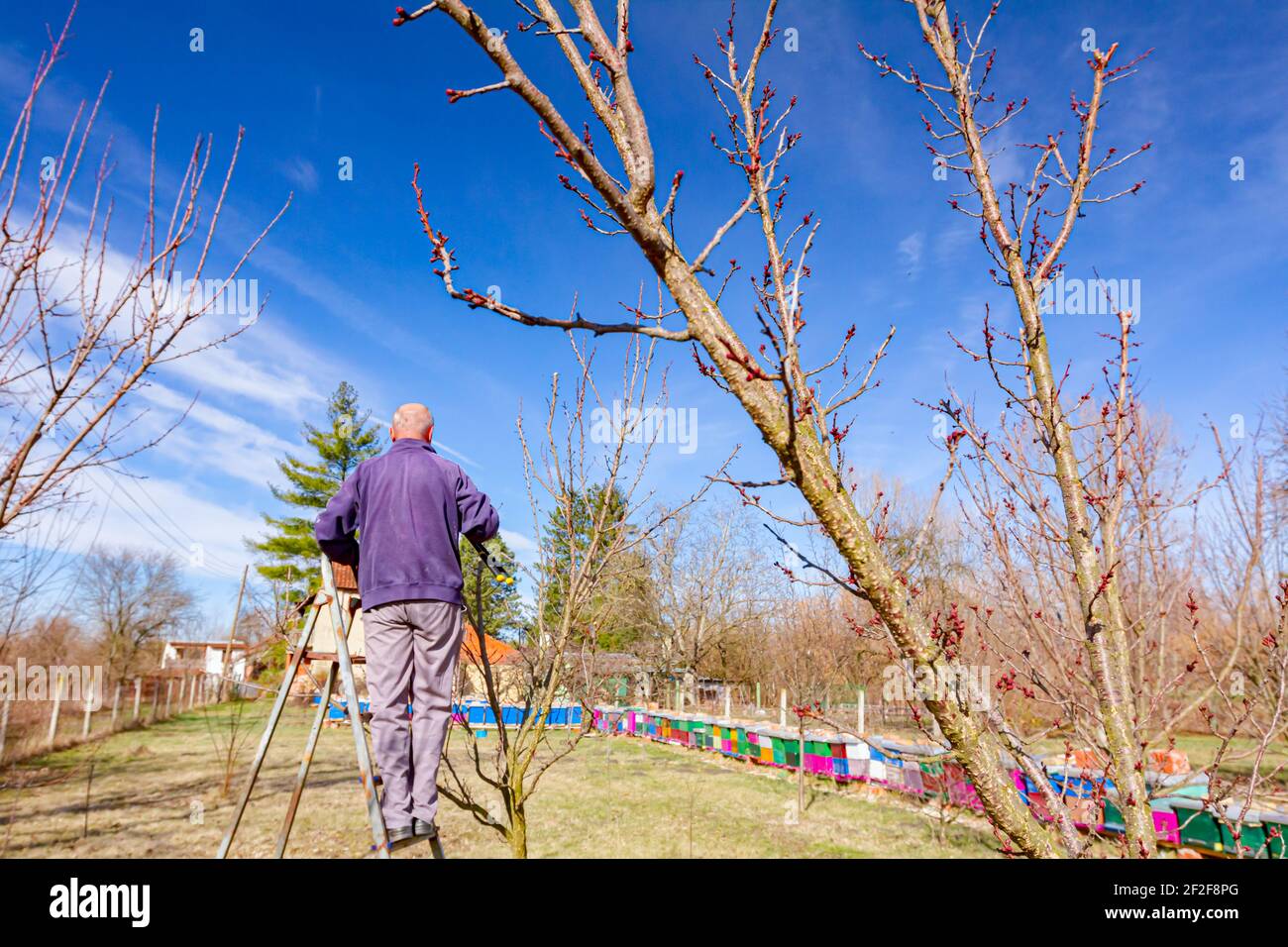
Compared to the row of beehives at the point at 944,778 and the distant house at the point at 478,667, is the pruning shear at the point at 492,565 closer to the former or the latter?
the distant house at the point at 478,667

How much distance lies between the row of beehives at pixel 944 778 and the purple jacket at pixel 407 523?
1866 millimetres

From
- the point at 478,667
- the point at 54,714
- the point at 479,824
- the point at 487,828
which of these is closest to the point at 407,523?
the point at 478,667

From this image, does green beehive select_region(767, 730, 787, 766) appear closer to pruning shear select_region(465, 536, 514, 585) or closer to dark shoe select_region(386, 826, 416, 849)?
pruning shear select_region(465, 536, 514, 585)

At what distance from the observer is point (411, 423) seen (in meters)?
3.32

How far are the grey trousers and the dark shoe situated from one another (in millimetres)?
77

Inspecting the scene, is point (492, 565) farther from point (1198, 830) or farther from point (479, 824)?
point (479, 824)

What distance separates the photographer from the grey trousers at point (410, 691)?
109 inches

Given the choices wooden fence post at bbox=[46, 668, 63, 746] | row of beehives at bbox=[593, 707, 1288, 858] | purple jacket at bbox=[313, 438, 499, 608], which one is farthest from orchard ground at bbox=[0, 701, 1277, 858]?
purple jacket at bbox=[313, 438, 499, 608]

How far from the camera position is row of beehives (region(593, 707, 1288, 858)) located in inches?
104

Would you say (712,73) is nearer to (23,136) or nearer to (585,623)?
(23,136)
